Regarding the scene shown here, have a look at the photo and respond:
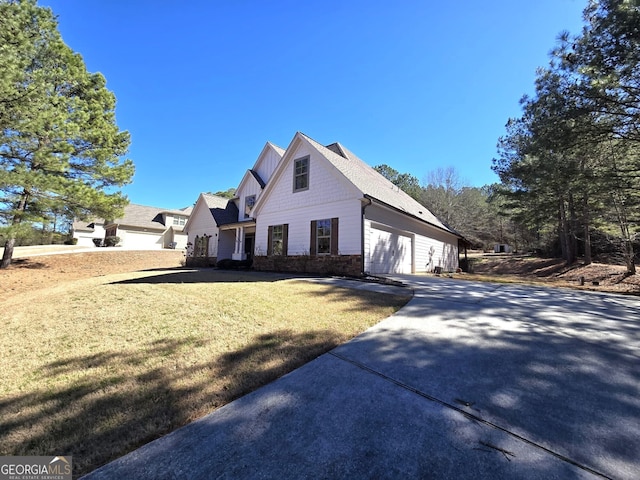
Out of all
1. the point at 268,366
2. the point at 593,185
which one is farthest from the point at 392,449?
the point at 593,185

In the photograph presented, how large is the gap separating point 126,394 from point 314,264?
9903mm

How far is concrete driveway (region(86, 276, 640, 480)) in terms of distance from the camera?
1821 millimetres

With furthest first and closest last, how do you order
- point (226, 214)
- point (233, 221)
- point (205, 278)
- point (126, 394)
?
1. point (226, 214)
2. point (233, 221)
3. point (205, 278)
4. point (126, 394)

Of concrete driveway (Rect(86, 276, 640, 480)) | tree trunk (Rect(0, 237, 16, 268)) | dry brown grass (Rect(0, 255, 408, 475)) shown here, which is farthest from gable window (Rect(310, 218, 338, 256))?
tree trunk (Rect(0, 237, 16, 268))

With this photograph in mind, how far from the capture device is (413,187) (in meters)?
35.8

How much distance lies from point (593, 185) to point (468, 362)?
1143cm

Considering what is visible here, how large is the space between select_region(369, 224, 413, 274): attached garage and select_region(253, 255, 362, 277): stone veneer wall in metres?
0.85

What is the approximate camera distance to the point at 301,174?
13844 millimetres

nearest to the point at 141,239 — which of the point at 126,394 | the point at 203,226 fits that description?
the point at 203,226

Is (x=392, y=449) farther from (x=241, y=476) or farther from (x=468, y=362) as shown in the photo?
(x=468, y=362)

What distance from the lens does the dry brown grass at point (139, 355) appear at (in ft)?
7.61

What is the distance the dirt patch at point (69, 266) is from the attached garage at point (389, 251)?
1321cm

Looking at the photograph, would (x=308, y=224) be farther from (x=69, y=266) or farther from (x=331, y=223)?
(x=69, y=266)

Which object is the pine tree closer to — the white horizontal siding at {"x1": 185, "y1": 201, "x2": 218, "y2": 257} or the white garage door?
the white horizontal siding at {"x1": 185, "y1": 201, "x2": 218, "y2": 257}
